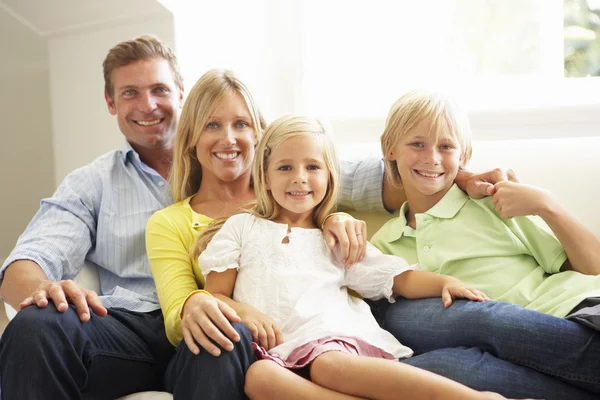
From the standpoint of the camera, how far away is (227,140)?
1.67 m

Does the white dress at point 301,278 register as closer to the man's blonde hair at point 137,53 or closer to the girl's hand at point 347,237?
the girl's hand at point 347,237

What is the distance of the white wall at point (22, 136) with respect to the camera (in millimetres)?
2888

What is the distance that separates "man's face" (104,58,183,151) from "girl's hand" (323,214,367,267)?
633 millimetres

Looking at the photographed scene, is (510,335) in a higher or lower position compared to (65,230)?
lower

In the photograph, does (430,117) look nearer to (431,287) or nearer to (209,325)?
(431,287)

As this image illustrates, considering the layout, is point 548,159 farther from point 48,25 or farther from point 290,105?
point 48,25

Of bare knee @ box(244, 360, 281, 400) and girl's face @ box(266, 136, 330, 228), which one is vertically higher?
girl's face @ box(266, 136, 330, 228)

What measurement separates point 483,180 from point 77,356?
96cm

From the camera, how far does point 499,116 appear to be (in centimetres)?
216

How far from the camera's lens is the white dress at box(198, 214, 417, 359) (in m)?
1.41

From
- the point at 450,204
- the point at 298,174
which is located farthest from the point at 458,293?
the point at 298,174

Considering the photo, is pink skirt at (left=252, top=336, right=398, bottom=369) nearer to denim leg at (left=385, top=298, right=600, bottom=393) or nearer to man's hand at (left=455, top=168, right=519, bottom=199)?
denim leg at (left=385, top=298, right=600, bottom=393)

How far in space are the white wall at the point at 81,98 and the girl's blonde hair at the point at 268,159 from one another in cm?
103

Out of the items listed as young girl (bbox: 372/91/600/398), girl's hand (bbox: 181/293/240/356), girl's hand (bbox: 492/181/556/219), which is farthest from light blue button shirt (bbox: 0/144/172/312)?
girl's hand (bbox: 492/181/556/219)
